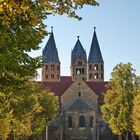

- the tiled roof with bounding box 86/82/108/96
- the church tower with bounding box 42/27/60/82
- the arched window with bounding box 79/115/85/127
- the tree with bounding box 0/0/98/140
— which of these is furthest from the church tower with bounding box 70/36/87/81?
the tree with bounding box 0/0/98/140

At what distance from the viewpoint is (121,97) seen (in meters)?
63.6

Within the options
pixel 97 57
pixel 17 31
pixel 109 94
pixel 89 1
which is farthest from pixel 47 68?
pixel 89 1

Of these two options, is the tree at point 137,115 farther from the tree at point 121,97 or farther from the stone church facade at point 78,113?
the stone church facade at point 78,113

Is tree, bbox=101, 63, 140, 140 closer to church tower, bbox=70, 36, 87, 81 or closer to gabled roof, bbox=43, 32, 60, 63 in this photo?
church tower, bbox=70, 36, 87, 81

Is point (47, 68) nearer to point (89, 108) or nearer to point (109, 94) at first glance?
point (89, 108)

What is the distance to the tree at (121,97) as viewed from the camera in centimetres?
6266

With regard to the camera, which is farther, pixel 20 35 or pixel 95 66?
pixel 95 66

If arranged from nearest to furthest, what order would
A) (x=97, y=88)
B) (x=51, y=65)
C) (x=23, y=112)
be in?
(x=23, y=112), (x=97, y=88), (x=51, y=65)

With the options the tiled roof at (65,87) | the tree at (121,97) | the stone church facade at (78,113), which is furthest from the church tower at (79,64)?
the tree at (121,97)

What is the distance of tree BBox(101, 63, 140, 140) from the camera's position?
206ft

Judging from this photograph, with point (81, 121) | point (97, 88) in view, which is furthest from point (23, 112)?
point (97, 88)

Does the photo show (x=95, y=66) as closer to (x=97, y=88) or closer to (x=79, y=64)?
(x=79, y=64)

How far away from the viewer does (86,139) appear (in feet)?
278

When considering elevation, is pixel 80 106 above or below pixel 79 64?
below
